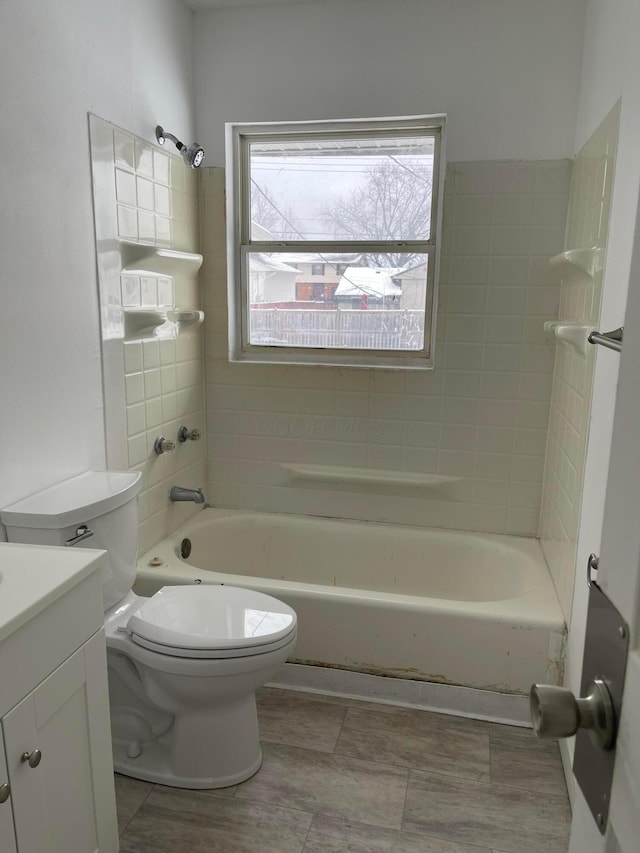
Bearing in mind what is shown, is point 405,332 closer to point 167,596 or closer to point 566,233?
point 566,233

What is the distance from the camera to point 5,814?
1.06 meters

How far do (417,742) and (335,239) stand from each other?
6.37 feet

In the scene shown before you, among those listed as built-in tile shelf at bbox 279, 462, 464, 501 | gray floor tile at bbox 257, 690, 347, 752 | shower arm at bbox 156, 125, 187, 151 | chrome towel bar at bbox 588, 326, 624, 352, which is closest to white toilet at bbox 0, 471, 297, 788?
gray floor tile at bbox 257, 690, 347, 752

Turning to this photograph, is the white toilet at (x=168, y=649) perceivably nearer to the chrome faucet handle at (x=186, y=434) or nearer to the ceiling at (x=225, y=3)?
the chrome faucet handle at (x=186, y=434)

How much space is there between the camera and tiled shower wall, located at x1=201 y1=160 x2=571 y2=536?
246cm

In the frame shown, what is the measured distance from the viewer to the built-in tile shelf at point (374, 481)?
8.84ft

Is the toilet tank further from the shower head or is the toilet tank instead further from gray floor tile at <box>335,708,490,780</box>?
the shower head

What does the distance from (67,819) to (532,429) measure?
2047mm

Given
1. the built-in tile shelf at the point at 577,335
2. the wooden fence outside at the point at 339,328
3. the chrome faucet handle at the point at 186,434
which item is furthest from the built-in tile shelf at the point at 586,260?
the chrome faucet handle at the point at 186,434

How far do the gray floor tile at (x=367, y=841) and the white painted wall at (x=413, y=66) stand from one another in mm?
2262

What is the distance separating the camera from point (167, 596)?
6.23 ft

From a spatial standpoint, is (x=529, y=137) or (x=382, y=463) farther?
(x=382, y=463)

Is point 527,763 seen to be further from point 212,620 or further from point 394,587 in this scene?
point 212,620

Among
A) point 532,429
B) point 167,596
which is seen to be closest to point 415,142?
point 532,429
